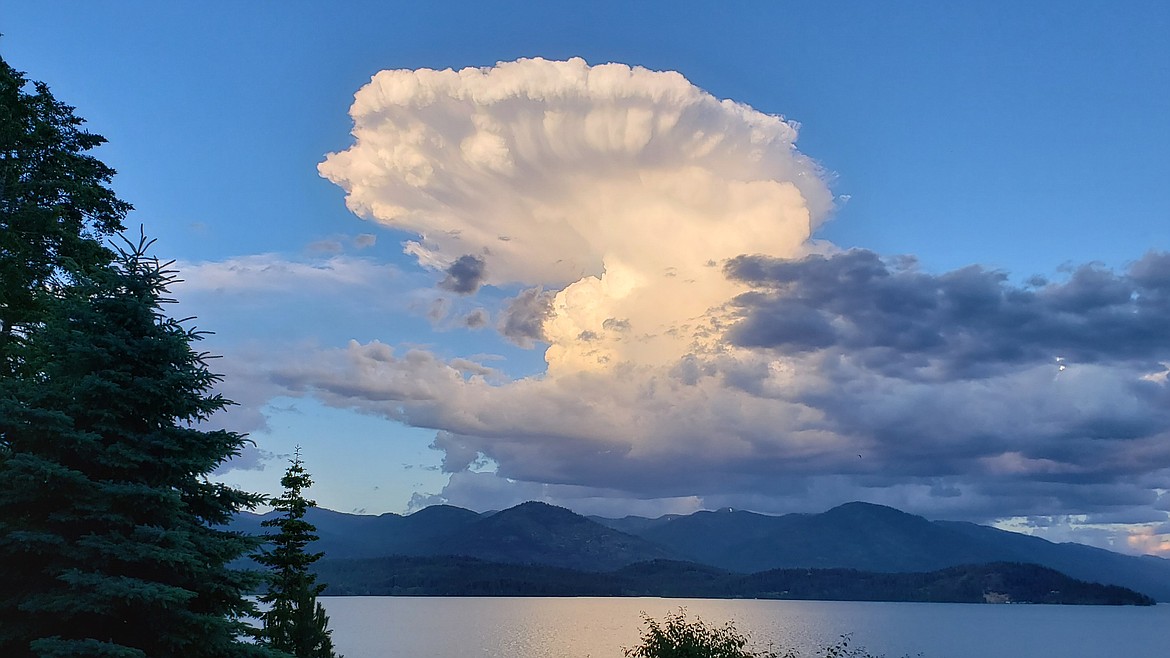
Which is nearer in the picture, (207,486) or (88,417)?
(88,417)

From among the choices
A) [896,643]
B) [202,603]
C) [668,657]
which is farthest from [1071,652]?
[202,603]

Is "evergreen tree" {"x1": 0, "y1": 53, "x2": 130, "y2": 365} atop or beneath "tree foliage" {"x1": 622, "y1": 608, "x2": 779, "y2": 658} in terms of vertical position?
atop

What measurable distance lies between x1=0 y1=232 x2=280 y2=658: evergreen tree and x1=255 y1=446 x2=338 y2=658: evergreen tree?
15547 mm

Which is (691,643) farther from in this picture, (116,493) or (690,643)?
(116,493)

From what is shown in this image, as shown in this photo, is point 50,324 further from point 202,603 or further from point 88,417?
point 202,603

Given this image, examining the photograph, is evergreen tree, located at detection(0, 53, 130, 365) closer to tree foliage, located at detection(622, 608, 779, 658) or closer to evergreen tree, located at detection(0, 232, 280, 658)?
evergreen tree, located at detection(0, 232, 280, 658)

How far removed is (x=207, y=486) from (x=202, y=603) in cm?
264

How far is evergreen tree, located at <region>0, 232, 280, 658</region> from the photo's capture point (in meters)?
17.2

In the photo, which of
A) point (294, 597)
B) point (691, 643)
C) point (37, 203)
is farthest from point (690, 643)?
point (37, 203)

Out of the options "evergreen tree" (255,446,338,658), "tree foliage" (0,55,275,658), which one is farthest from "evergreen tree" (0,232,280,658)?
"evergreen tree" (255,446,338,658)

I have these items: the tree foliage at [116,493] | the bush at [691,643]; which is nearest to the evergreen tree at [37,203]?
the tree foliage at [116,493]

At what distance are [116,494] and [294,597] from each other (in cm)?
2278

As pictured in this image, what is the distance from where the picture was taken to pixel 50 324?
18.8m

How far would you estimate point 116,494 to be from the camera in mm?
17781
